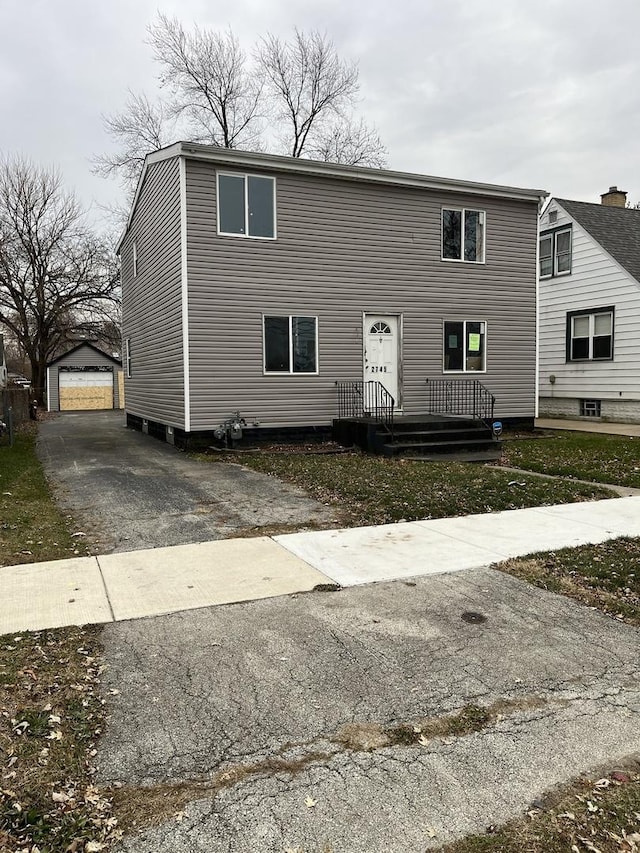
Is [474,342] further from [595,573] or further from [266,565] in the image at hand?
[266,565]

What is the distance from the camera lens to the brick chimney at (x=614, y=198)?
76.2ft

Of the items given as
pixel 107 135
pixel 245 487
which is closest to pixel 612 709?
pixel 245 487

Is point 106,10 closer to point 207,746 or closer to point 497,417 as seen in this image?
point 497,417

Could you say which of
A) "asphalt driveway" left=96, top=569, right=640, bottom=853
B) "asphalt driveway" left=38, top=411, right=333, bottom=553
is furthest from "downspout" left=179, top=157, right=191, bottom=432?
"asphalt driveway" left=96, top=569, right=640, bottom=853

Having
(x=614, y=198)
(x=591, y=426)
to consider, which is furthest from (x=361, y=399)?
(x=614, y=198)

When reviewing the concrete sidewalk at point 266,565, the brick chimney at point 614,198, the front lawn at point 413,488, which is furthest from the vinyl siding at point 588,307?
the concrete sidewalk at point 266,565

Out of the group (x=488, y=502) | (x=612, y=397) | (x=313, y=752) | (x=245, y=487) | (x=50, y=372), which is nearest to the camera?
(x=313, y=752)

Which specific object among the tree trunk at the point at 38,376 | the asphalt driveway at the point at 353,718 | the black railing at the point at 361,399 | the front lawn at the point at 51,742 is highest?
the tree trunk at the point at 38,376

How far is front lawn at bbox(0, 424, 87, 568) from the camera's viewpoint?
581cm

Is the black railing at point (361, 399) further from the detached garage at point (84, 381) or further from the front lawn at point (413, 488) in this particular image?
the detached garage at point (84, 381)

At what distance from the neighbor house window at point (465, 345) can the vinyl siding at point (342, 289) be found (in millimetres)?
212

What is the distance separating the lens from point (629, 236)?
20.1 metres

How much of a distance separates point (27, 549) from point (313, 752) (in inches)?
167

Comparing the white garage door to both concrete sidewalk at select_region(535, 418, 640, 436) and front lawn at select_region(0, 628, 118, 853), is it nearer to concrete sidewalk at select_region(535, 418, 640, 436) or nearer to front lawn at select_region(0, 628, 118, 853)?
concrete sidewalk at select_region(535, 418, 640, 436)
